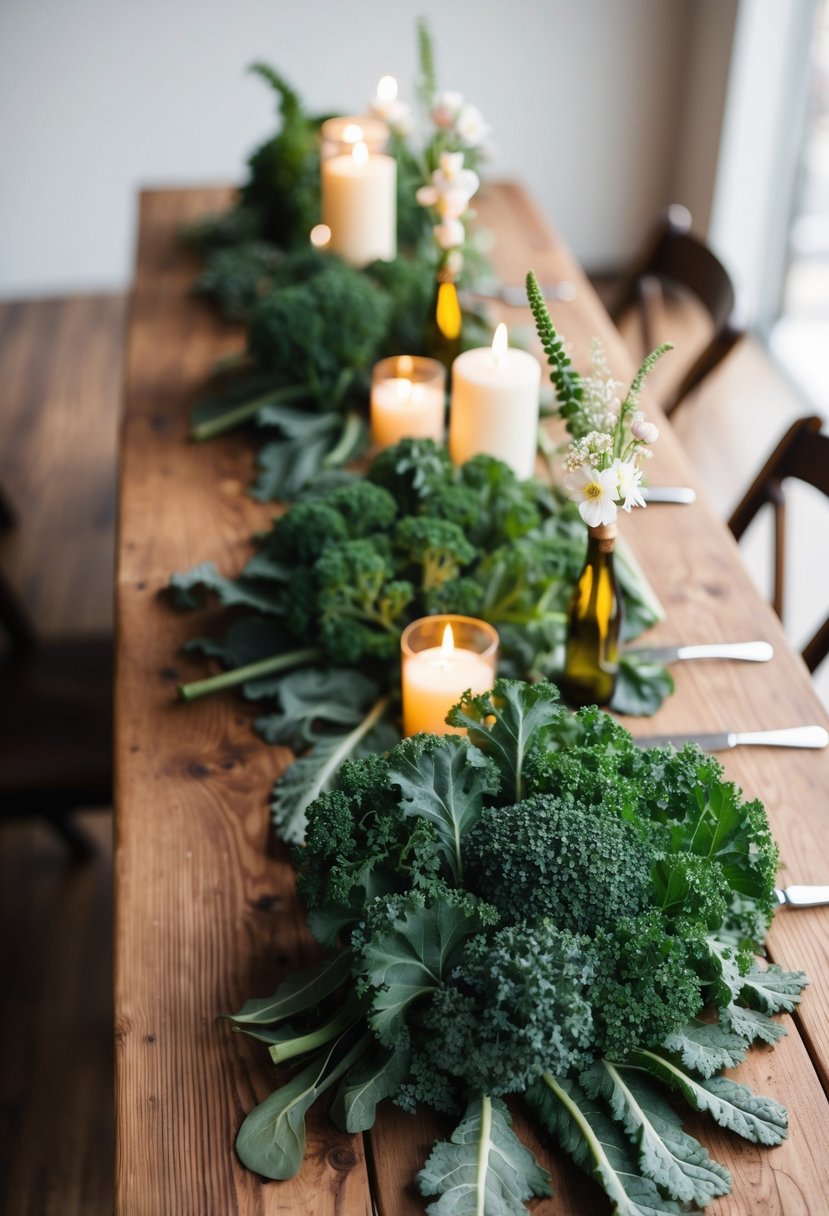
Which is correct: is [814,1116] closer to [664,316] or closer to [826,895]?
[826,895]

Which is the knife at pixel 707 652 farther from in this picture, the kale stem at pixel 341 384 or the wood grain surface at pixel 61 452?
the wood grain surface at pixel 61 452

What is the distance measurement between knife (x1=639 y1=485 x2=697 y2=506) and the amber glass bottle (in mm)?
390

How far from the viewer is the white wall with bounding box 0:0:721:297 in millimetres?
3881

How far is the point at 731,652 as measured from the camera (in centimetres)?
135

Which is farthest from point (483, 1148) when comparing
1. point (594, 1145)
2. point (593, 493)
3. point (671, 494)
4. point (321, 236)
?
point (321, 236)

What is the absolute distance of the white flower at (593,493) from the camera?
1.05m

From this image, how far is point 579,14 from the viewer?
396cm

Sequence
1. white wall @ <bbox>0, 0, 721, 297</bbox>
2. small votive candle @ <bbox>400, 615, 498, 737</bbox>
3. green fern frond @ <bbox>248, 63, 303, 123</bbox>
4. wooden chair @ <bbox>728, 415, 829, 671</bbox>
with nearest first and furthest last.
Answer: small votive candle @ <bbox>400, 615, 498, 737</bbox> → wooden chair @ <bbox>728, 415, 829, 671</bbox> → green fern frond @ <bbox>248, 63, 303, 123</bbox> → white wall @ <bbox>0, 0, 721, 297</bbox>

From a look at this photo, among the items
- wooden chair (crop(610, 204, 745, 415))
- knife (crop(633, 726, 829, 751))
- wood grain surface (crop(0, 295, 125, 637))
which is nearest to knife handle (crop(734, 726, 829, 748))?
knife (crop(633, 726, 829, 751))

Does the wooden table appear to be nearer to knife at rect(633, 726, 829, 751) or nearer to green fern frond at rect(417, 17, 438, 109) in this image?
knife at rect(633, 726, 829, 751)

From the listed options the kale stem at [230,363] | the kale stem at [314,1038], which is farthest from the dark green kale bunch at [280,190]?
the kale stem at [314,1038]

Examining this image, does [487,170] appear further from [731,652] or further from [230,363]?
[731,652]

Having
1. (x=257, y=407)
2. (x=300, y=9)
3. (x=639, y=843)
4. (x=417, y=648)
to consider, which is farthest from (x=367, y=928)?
(x=300, y=9)

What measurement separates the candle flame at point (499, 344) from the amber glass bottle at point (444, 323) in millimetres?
290
